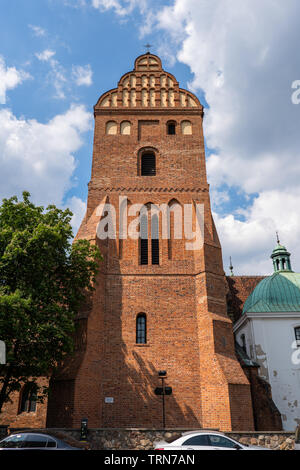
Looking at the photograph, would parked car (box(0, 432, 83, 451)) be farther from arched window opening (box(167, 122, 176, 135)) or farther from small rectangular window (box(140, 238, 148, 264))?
arched window opening (box(167, 122, 176, 135))

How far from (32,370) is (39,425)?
460 centimetres

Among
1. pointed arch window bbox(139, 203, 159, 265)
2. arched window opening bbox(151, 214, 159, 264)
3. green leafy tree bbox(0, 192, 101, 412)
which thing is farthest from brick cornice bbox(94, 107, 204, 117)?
green leafy tree bbox(0, 192, 101, 412)

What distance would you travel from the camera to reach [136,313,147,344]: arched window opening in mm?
17734

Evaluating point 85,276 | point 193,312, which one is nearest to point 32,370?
point 85,276

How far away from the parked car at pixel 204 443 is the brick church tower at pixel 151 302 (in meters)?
5.19

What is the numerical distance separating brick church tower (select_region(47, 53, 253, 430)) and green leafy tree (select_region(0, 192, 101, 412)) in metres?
1.88

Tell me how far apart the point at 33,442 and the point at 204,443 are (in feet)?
14.6

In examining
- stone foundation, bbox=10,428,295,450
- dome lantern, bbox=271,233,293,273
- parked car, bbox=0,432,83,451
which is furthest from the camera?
dome lantern, bbox=271,233,293,273

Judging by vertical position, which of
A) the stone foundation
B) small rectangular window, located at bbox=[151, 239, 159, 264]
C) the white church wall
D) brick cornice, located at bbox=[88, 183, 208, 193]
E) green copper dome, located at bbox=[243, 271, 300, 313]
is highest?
brick cornice, located at bbox=[88, 183, 208, 193]

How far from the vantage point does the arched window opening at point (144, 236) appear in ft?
64.2

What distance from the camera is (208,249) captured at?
19062 millimetres

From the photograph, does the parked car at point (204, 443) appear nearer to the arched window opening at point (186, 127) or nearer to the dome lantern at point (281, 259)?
the arched window opening at point (186, 127)
